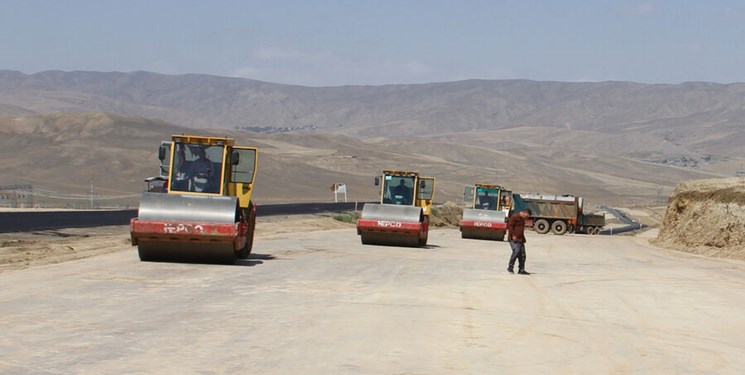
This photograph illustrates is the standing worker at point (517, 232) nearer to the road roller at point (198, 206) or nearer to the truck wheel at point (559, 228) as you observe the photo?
the road roller at point (198, 206)

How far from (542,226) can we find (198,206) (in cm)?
4502

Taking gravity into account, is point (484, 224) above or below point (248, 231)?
above

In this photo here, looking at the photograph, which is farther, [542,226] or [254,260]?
[542,226]

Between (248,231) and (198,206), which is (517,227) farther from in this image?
(198,206)

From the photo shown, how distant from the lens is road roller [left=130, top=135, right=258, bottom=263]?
2325cm

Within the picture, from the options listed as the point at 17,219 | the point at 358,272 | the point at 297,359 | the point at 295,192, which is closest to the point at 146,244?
the point at 358,272

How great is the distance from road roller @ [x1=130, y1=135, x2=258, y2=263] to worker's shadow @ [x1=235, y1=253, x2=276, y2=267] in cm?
28

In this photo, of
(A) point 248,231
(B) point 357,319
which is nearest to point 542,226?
(A) point 248,231

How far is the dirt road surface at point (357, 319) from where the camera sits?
481 inches

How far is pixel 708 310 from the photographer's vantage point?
773 inches

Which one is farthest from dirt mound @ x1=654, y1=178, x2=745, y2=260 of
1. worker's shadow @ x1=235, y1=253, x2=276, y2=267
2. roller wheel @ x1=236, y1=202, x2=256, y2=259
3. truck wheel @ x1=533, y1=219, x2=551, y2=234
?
roller wheel @ x1=236, y1=202, x2=256, y2=259

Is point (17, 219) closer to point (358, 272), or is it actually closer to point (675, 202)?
point (358, 272)

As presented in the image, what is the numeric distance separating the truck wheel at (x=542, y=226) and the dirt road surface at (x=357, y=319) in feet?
123

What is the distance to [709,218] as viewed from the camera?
4306cm
